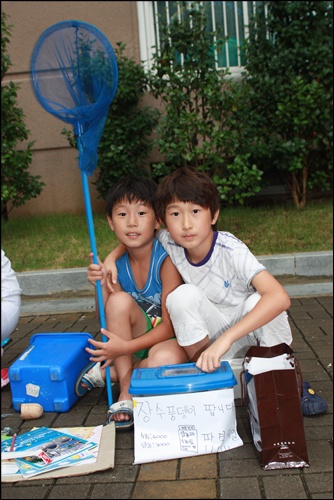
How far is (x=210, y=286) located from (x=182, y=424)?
67 centimetres

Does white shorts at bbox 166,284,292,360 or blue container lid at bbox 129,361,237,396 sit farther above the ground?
white shorts at bbox 166,284,292,360

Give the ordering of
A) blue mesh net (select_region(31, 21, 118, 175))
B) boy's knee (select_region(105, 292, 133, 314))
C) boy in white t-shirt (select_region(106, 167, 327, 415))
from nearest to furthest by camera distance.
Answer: boy in white t-shirt (select_region(106, 167, 327, 415)) → blue mesh net (select_region(31, 21, 118, 175)) → boy's knee (select_region(105, 292, 133, 314))

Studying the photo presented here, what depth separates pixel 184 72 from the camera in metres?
5.39

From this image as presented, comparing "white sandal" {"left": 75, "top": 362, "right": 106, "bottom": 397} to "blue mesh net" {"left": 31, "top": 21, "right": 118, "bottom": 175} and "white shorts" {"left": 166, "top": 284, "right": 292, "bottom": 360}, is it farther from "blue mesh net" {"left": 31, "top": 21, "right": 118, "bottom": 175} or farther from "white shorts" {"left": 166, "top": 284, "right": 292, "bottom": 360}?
"blue mesh net" {"left": 31, "top": 21, "right": 118, "bottom": 175}

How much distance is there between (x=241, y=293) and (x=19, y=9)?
5.93m

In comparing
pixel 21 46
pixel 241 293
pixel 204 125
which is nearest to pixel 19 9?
pixel 21 46

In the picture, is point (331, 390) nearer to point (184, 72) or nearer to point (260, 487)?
point (260, 487)

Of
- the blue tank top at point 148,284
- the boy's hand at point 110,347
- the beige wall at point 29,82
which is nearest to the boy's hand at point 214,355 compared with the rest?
the boy's hand at point 110,347

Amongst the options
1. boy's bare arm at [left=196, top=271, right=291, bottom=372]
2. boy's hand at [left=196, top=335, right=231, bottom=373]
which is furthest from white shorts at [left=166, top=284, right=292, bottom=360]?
boy's hand at [left=196, top=335, right=231, bottom=373]

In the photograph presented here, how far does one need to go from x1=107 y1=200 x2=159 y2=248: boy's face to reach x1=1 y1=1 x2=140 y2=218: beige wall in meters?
4.66

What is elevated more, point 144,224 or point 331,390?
point 144,224

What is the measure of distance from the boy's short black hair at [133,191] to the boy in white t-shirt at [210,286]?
0.09 meters

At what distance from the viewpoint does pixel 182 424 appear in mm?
2020

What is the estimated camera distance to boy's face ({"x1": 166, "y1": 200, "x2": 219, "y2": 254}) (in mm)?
2299
